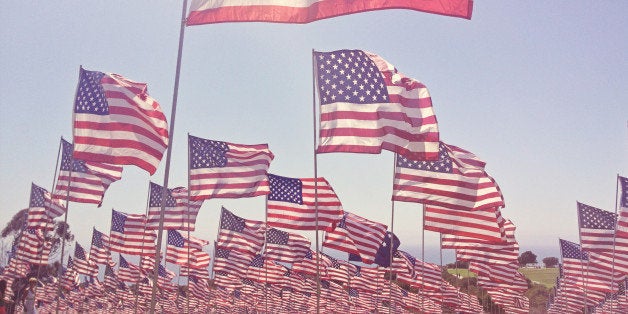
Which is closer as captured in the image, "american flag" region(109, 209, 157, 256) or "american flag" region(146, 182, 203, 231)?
"american flag" region(146, 182, 203, 231)

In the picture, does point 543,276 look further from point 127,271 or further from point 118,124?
point 118,124

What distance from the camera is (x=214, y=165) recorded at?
72.7 feet

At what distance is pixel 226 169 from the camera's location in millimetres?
22016

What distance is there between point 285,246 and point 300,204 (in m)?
12.8

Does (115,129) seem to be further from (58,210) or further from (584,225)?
(584,225)

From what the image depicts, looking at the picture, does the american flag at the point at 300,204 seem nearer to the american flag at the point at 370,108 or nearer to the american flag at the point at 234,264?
the american flag at the point at 370,108

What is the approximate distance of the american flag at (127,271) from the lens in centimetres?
5353

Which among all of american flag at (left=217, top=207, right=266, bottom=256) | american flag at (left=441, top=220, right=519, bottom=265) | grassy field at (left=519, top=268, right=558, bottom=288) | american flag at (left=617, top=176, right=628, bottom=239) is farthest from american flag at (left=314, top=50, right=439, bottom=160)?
grassy field at (left=519, top=268, right=558, bottom=288)

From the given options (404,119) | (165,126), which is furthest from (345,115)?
(165,126)

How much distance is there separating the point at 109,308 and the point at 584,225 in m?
64.5

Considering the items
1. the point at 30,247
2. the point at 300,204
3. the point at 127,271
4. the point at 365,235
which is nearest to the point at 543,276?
the point at 127,271

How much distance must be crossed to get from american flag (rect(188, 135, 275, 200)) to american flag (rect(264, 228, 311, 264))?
54.9 feet

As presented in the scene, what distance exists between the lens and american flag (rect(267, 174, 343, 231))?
26625 millimetres

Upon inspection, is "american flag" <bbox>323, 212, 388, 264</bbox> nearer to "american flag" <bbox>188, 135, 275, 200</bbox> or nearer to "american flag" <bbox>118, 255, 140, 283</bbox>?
"american flag" <bbox>188, 135, 275, 200</bbox>
